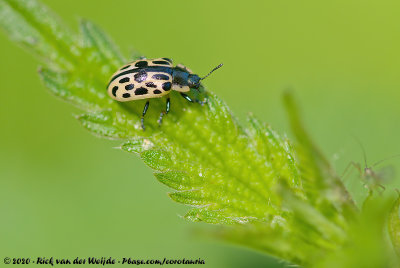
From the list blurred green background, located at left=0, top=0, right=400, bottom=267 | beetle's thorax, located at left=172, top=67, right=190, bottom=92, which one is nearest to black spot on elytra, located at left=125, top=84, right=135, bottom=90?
beetle's thorax, located at left=172, top=67, right=190, bottom=92

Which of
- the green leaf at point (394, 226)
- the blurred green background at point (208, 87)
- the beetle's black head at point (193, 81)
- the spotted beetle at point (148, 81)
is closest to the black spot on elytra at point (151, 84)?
the spotted beetle at point (148, 81)

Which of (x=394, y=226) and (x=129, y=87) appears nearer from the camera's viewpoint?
(x=394, y=226)

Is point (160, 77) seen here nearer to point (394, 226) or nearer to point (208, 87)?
point (394, 226)

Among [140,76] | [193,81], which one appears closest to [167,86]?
[140,76]

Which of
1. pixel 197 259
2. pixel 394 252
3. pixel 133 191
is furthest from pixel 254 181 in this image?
pixel 133 191

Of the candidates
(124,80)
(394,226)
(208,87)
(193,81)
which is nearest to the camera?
(394,226)
